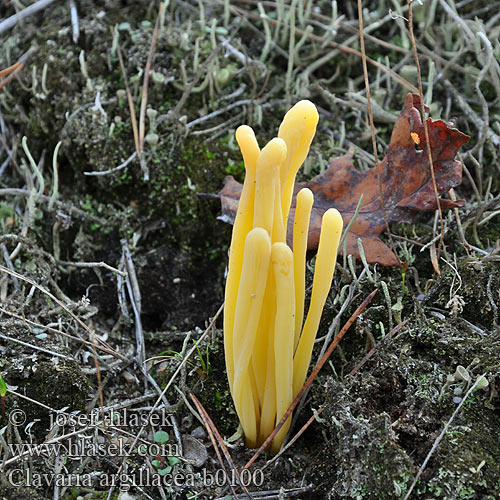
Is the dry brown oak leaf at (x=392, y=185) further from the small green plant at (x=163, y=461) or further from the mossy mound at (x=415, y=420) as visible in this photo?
the small green plant at (x=163, y=461)

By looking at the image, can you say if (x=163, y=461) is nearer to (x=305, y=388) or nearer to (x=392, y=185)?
(x=305, y=388)

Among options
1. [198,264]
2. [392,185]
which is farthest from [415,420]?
[198,264]

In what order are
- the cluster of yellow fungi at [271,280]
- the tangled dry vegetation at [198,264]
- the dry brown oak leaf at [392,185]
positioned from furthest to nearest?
the dry brown oak leaf at [392,185], the tangled dry vegetation at [198,264], the cluster of yellow fungi at [271,280]

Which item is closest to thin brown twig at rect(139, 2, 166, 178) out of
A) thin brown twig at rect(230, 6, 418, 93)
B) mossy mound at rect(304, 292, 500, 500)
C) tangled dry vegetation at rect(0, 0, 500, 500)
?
tangled dry vegetation at rect(0, 0, 500, 500)

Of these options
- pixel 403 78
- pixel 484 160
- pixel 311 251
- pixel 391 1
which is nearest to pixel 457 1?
pixel 391 1

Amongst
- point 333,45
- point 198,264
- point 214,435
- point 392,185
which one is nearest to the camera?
point 214,435

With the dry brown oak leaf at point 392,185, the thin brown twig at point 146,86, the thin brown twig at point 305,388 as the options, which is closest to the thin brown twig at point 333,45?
the thin brown twig at point 146,86
